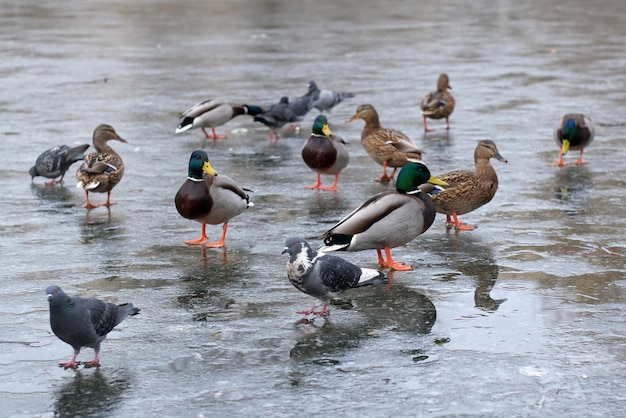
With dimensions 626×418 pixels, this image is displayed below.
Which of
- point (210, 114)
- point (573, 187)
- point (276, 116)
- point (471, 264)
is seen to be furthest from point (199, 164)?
point (210, 114)

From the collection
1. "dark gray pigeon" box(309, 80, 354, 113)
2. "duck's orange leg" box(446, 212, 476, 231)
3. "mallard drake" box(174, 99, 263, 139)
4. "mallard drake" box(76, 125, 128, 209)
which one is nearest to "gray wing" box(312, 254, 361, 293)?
"duck's orange leg" box(446, 212, 476, 231)

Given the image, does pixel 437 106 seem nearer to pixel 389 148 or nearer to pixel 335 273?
pixel 389 148

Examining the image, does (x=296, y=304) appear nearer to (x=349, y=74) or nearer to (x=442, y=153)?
(x=442, y=153)

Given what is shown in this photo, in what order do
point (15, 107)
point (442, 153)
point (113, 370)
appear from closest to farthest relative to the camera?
point (113, 370), point (442, 153), point (15, 107)

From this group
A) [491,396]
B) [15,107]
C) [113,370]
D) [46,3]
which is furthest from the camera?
[46,3]

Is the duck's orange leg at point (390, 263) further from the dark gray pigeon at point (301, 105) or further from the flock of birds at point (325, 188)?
the dark gray pigeon at point (301, 105)

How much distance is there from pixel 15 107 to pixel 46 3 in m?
19.2

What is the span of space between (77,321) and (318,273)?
160cm

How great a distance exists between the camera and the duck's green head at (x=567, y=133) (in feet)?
38.1

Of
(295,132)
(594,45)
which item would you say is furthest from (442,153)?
(594,45)

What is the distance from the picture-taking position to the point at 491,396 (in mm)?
5613

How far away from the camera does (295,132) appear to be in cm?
1455

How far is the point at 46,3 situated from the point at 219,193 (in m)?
27.0

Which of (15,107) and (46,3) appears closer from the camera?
(15,107)
